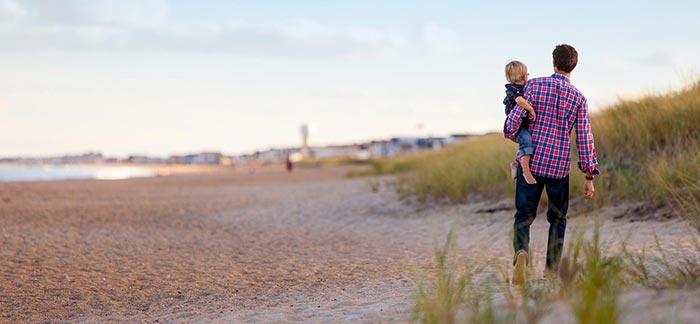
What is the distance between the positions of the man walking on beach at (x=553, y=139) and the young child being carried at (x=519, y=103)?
1.9 inches

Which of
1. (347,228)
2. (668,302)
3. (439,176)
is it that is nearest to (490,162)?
(439,176)

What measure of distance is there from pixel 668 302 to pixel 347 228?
8239 mm

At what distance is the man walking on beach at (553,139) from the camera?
491 centimetres

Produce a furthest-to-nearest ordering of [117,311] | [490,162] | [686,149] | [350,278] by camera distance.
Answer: [490,162] < [686,149] < [350,278] < [117,311]

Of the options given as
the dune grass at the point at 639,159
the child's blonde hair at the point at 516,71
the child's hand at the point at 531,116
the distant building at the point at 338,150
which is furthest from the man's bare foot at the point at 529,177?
the distant building at the point at 338,150

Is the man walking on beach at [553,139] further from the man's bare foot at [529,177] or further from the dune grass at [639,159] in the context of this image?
the dune grass at [639,159]

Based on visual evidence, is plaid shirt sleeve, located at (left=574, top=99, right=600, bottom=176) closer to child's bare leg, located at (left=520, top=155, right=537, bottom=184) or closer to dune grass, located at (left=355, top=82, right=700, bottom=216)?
child's bare leg, located at (left=520, top=155, right=537, bottom=184)

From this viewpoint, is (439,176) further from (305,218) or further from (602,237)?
(602,237)

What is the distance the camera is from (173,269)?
7.50 metres

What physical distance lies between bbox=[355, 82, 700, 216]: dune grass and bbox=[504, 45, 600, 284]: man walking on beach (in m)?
3.43

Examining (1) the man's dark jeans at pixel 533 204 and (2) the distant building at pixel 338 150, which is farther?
(2) the distant building at pixel 338 150

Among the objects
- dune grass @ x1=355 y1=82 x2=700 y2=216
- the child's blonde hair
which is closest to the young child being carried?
the child's blonde hair

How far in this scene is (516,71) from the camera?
494 cm

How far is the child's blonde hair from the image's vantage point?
4.94 meters
